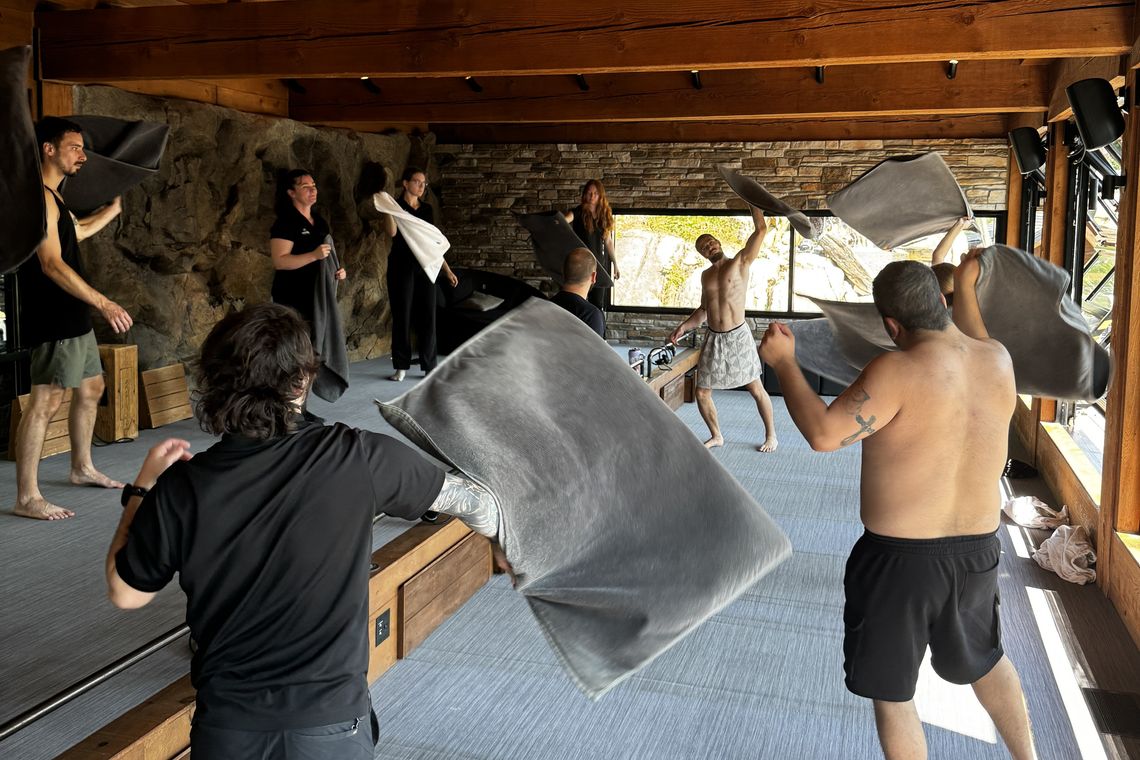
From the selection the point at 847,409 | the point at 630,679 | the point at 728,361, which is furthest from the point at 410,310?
the point at 847,409

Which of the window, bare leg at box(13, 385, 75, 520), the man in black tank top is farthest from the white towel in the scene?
the window

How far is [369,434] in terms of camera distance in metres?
1.78

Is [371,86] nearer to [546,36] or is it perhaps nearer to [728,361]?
[546,36]

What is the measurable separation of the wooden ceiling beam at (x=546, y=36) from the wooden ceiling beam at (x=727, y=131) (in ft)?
13.4

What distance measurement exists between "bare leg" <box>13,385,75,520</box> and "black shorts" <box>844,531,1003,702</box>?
339 centimetres

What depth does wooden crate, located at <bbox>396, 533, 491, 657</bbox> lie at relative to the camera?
3.44 metres

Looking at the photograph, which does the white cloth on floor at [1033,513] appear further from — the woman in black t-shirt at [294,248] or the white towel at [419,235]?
the white towel at [419,235]

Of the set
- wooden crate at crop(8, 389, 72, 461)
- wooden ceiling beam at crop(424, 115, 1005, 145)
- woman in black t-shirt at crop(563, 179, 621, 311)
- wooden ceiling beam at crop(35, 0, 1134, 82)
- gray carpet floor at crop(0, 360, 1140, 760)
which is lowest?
gray carpet floor at crop(0, 360, 1140, 760)

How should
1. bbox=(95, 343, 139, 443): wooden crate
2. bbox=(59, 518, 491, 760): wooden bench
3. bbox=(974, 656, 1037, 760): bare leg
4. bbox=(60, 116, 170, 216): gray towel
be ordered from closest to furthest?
bbox=(59, 518, 491, 760): wooden bench < bbox=(974, 656, 1037, 760): bare leg < bbox=(60, 116, 170, 216): gray towel < bbox=(95, 343, 139, 443): wooden crate

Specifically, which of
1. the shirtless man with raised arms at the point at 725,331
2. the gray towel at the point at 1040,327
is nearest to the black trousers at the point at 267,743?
the gray towel at the point at 1040,327

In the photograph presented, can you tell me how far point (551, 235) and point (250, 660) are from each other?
20.8ft

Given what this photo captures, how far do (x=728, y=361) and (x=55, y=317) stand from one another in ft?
12.7

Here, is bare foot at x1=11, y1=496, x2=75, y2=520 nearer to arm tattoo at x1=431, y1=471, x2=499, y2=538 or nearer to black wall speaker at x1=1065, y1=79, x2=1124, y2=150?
arm tattoo at x1=431, y1=471, x2=499, y2=538

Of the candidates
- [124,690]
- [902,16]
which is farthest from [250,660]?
[902,16]
